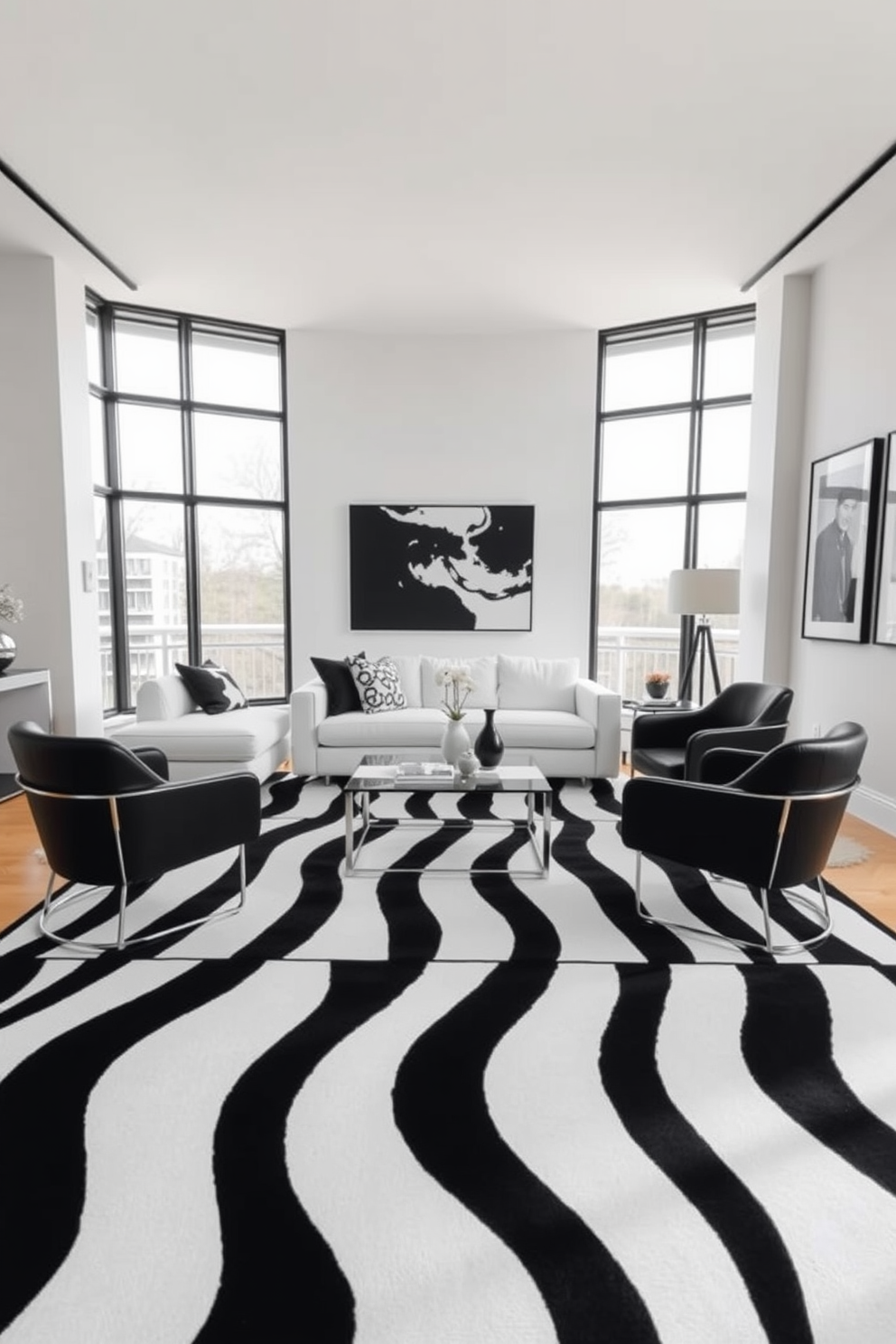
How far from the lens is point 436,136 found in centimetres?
338

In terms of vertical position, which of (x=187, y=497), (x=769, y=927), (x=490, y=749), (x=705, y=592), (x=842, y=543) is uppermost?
(x=187, y=497)

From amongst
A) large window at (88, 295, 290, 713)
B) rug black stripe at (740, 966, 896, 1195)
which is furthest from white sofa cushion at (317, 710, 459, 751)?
rug black stripe at (740, 966, 896, 1195)

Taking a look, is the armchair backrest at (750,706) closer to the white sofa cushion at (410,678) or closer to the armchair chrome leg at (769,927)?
the armchair chrome leg at (769,927)

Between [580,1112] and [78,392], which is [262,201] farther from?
[580,1112]

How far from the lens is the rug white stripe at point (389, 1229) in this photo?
125 cm

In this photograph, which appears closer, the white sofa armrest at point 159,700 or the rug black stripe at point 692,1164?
the rug black stripe at point 692,1164

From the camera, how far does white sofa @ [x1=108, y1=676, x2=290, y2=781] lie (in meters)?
4.37

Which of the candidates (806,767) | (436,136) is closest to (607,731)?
(806,767)

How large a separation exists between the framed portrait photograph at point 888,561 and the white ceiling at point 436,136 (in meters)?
1.48

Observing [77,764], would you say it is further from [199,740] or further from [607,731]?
[607,731]

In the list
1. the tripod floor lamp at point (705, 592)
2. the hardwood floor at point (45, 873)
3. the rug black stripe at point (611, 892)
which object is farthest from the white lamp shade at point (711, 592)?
the rug black stripe at point (611, 892)

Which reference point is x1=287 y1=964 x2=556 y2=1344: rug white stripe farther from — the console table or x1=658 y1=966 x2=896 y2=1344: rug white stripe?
the console table

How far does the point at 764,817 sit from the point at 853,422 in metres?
2.99

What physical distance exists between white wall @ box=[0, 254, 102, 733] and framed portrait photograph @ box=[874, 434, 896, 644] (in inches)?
195
